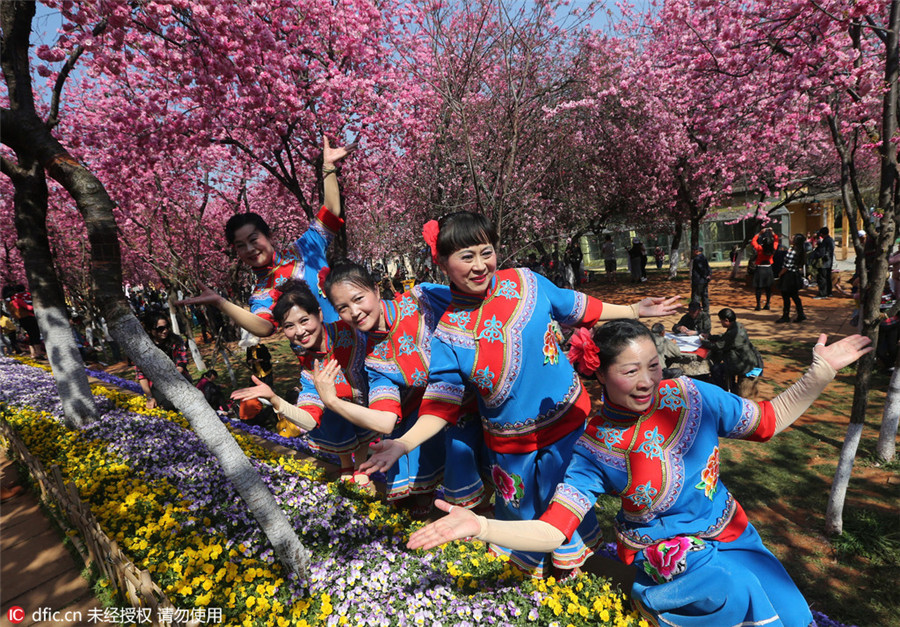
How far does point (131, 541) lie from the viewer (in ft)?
9.77

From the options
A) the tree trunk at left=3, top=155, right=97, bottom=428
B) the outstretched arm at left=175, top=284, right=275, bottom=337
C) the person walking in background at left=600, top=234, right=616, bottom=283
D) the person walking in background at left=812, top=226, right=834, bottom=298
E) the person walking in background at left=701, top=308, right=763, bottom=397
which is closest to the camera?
the outstretched arm at left=175, top=284, right=275, bottom=337

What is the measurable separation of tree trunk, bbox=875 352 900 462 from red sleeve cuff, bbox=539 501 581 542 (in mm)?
4237

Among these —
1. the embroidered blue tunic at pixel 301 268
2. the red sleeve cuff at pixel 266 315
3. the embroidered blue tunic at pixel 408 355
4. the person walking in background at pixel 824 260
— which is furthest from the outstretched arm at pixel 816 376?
the person walking in background at pixel 824 260

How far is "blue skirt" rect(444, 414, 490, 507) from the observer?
2.51 meters

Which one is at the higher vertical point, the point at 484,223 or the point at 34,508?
the point at 484,223

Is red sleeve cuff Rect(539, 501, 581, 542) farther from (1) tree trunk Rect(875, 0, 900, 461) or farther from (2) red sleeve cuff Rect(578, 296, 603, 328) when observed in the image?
(1) tree trunk Rect(875, 0, 900, 461)

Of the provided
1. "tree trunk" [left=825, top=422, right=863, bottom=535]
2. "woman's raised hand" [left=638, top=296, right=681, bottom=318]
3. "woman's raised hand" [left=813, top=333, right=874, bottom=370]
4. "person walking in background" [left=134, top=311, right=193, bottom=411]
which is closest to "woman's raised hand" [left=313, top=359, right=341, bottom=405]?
"woman's raised hand" [left=638, top=296, right=681, bottom=318]

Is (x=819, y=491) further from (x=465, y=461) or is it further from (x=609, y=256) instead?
(x=609, y=256)

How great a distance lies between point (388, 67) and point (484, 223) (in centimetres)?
721

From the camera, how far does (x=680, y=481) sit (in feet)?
5.72

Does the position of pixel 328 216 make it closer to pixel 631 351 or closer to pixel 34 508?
pixel 631 351

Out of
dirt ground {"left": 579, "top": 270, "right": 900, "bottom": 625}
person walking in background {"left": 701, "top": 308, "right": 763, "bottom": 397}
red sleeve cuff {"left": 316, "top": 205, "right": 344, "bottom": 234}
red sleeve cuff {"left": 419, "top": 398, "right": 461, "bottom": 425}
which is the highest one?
red sleeve cuff {"left": 316, "top": 205, "right": 344, "bottom": 234}

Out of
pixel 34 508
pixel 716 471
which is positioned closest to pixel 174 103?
pixel 34 508

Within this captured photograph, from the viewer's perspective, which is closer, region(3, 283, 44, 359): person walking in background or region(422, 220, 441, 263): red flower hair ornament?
region(422, 220, 441, 263): red flower hair ornament
